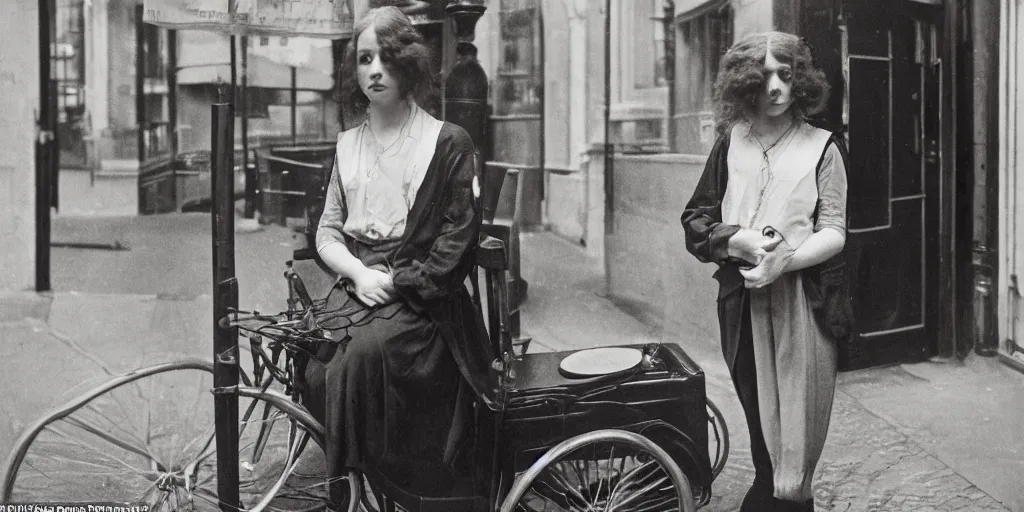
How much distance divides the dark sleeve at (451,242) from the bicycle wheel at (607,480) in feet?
2.16

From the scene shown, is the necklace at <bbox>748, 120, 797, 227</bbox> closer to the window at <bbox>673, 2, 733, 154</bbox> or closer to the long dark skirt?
the window at <bbox>673, 2, 733, 154</bbox>

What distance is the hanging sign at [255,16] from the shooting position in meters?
4.49

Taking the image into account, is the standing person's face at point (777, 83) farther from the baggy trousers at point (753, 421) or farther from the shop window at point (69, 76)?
the shop window at point (69, 76)

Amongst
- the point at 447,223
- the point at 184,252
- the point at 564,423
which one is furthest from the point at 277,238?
the point at 564,423

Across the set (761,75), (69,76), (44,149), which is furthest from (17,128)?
(761,75)

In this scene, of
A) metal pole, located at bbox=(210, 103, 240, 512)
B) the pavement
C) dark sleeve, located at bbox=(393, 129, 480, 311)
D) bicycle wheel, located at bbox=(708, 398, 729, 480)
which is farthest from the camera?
the pavement

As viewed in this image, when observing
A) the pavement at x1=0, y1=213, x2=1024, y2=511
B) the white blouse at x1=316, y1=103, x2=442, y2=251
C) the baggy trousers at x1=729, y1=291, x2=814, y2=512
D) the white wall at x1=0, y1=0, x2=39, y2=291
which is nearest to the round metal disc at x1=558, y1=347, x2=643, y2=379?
the baggy trousers at x1=729, y1=291, x2=814, y2=512

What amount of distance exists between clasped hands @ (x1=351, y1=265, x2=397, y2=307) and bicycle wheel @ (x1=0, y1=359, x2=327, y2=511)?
1.47 feet

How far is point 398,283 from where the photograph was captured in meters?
3.55

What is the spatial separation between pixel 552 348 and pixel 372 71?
1443mm


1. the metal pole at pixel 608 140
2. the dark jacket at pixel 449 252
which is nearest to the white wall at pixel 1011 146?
the metal pole at pixel 608 140

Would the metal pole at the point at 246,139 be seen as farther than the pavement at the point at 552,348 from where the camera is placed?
Yes

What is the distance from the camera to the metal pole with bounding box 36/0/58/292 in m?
4.49

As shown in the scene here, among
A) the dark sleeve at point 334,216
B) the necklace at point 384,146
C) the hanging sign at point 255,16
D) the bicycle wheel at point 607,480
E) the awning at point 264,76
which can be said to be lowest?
the bicycle wheel at point 607,480
